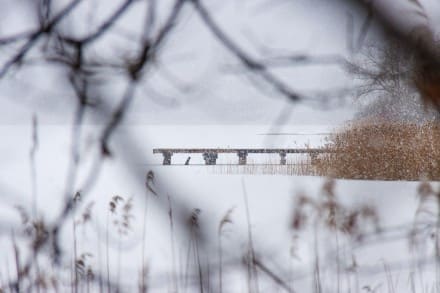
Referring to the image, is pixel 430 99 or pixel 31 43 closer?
pixel 430 99

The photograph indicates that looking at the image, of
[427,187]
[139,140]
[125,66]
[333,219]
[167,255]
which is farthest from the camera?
[167,255]

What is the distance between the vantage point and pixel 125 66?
35cm

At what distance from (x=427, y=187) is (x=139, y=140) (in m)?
0.47

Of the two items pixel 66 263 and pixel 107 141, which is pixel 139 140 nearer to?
pixel 107 141

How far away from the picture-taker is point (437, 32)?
10.6 inches

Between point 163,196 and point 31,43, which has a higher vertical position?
point 31,43

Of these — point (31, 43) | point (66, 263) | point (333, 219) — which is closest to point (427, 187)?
point (333, 219)

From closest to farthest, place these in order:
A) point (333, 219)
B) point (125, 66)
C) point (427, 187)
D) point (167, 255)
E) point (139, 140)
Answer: point (139, 140) → point (125, 66) → point (427, 187) → point (333, 219) → point (167, 255)

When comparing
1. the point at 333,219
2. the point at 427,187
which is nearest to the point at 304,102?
the point at 427,187

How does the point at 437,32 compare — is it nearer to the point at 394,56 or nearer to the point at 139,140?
the point at 394,56

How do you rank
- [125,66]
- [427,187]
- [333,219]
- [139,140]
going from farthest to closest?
[333,219]
[427,187]
[125,66]
[139,140]

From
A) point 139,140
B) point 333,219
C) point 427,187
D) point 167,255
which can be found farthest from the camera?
point 167,255

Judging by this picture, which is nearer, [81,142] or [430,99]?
[430,99]

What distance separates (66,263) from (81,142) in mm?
741
